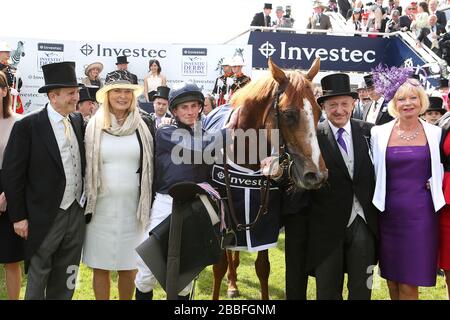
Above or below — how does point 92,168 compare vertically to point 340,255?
above

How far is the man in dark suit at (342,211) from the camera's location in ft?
11.6

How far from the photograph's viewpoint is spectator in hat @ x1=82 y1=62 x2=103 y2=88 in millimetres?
10039

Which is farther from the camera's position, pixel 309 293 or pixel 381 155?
pixel 309 293

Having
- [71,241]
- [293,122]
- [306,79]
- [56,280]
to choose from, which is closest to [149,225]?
[71,241]

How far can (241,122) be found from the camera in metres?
3.71

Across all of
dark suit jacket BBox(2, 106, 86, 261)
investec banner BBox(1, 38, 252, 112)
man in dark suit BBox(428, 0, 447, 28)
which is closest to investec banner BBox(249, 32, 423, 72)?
investec banner BBox(1, 38, 252, 112)

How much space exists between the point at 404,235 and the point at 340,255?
53 centimetres

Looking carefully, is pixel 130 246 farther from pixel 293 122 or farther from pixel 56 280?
pixel 293 122

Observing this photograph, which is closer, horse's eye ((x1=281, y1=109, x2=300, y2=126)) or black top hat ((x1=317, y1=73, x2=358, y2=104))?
horse's eye ((x1=281, y1=109, x2=300, y2=126))

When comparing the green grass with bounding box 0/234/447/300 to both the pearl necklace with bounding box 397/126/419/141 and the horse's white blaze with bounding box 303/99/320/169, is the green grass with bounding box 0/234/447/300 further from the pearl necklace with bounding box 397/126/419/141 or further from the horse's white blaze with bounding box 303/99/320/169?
the horse's white blaze with bounding box 303/99/320/169

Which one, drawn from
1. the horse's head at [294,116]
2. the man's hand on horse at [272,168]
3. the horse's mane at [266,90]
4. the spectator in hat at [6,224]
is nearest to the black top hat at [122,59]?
the spectator in hat at [6,224]

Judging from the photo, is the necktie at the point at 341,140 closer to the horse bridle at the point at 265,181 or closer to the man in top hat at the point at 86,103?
the horse bridle at the point at 265,181

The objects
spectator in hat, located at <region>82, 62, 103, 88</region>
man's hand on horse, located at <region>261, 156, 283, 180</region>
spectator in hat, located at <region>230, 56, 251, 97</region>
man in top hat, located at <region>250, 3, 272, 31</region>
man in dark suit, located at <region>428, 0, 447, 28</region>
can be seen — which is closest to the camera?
man's hand on horse, located at <region>261, 156, 283, 180</region>

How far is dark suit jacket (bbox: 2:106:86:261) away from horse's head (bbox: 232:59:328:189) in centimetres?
148
